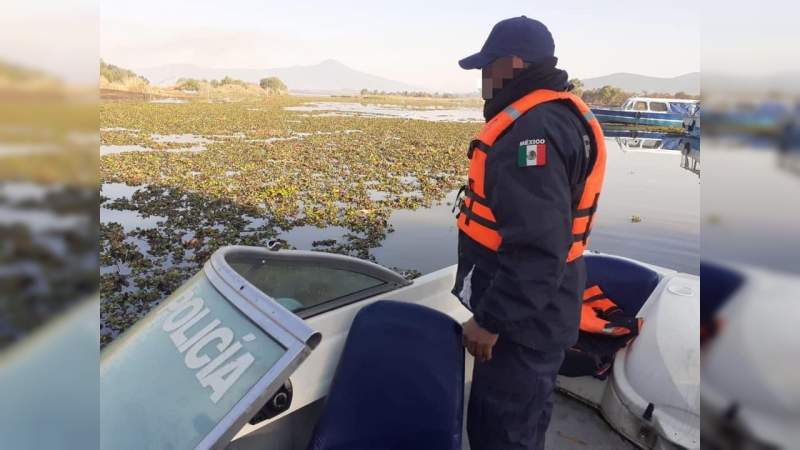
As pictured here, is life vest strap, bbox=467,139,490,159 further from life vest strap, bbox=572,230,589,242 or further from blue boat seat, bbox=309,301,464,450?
blue boat seat, bbox=309,301,464,450

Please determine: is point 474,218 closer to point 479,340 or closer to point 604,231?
point 479,340

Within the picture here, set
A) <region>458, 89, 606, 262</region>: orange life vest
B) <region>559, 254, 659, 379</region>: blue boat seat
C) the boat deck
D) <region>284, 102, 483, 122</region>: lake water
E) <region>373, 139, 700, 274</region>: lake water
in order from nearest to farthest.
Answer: <region>458, 89, 606, 262</region>: orange life vest < the boat deck < <region>559, 254, 659, 379</region>: blue boat seat < <region>373, 139, 700, 274</region>: lake water < <region>284, 102, 483, 122</region>: lake water

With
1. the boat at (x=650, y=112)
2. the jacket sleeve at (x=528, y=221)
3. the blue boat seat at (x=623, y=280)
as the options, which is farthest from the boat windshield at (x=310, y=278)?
the boat at (x=650, y=112)

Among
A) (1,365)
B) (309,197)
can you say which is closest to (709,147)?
(1,365)

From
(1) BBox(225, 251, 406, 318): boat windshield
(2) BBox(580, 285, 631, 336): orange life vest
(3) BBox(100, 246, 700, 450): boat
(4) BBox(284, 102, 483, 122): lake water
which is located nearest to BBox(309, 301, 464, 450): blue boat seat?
(3) BBox(100, 246, 700, 450): boat

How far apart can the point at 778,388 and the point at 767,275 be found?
0.11 metres

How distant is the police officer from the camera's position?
66.8 inches

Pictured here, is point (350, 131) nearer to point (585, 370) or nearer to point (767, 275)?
point (585, 370)

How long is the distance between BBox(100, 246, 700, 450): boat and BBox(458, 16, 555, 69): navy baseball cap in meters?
0.95

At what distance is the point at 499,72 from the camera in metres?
1.92

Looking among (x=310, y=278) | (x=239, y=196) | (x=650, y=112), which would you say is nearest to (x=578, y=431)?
(x=310, y=278)

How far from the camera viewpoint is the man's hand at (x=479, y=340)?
189 cm

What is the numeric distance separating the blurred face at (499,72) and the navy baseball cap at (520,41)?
0.06 ft

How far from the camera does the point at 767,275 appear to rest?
49 cm
